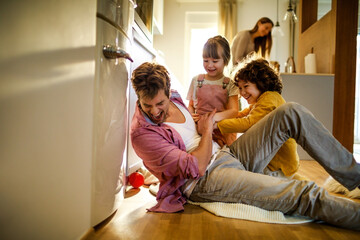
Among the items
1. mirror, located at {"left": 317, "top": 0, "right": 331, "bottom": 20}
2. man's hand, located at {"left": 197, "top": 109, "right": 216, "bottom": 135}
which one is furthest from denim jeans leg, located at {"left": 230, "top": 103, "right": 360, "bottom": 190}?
mirror, located at {"left": 317, "top": 0, "right": 331, "bottom": 20}

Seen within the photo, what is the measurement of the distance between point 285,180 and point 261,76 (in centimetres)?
58

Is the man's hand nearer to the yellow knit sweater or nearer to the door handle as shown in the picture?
the yellow knit sweater

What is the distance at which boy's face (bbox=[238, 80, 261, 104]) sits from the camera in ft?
5.05

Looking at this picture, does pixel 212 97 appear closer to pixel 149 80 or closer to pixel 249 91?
pixel 249 91

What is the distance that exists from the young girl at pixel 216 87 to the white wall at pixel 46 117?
78 cm

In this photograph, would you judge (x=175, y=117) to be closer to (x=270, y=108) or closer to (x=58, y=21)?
(x=270, y=108)

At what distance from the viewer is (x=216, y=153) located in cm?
137

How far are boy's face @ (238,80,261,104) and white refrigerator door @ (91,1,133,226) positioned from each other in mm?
643

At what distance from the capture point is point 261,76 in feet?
→ 5.02

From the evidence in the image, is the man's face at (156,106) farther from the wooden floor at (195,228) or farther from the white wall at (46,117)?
the wooden floor at (195,228)

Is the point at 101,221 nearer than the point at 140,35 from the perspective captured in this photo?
Yes

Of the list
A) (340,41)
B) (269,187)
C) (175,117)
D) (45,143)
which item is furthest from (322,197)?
(340,41)

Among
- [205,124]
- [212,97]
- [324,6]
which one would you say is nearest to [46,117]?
[205,124]

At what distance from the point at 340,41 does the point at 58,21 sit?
2.58m
